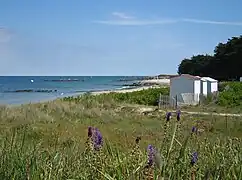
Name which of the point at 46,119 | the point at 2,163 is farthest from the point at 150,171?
the point at 46,119

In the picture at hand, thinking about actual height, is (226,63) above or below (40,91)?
above

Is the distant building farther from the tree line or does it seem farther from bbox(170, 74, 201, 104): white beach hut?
the tree line

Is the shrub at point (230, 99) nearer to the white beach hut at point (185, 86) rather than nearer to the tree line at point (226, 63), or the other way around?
the white beach hut at point (185, 86)

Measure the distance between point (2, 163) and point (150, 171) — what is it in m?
1.67

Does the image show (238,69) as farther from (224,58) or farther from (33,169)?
(33,169)

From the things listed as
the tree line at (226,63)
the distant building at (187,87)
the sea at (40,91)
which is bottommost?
the sea at (40,91)

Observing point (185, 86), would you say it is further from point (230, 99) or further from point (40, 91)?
point (40, 91)

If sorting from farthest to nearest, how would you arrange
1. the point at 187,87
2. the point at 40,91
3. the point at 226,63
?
1. the point at 40,91
2. the point at 226,63
3. the point at 187,87

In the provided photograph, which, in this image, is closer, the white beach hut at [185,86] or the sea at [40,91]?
the white beach hut at [185,86]

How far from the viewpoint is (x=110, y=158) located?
349 cm

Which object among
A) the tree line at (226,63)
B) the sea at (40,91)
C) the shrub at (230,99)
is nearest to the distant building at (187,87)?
the shrub at (230,99)

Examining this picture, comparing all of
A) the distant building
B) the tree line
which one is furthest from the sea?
the tree line

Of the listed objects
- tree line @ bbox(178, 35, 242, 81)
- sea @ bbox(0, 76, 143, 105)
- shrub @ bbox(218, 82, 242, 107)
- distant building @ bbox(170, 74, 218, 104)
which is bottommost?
sea @ bbox(0, 76, 143, 105)

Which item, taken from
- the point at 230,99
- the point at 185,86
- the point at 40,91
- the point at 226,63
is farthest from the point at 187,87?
the point at 40,91
